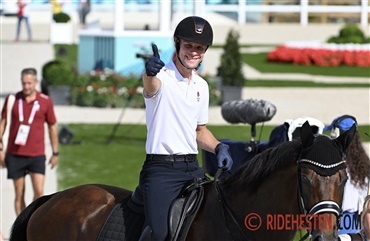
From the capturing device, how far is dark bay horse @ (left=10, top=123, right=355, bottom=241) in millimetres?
5027

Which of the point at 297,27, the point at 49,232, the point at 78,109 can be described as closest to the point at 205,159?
the point at 49,232

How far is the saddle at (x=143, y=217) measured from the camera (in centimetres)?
568

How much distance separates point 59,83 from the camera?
883 inches

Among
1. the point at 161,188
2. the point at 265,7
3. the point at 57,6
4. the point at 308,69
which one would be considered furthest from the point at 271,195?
the point at 57,6

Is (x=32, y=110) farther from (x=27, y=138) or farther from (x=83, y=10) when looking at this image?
(x=83, y=10)

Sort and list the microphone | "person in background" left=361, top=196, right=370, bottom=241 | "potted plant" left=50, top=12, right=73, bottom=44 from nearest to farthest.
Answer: "person in background" left=361, top=196, right=370, bottom=241 < the microphone < "potted plant" left=50, top=12, right=73, bottom=44

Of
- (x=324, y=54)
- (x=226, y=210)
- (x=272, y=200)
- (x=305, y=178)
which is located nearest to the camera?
(x=305, y=178)

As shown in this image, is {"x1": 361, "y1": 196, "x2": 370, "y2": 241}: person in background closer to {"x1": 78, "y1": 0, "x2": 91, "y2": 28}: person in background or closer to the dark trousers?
the dark trousers

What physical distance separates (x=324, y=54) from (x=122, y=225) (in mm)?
28940

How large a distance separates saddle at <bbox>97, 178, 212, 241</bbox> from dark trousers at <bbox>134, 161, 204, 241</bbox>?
0.04 meters

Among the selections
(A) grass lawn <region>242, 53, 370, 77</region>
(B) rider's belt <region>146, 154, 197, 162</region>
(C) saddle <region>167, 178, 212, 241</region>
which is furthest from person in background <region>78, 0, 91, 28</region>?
(C) saddle <region>167, 178, 212, 241</region>

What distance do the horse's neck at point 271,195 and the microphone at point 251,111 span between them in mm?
3404

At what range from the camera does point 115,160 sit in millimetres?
15484

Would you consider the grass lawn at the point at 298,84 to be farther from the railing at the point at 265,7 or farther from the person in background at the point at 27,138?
the person in background at the point at 27,138
